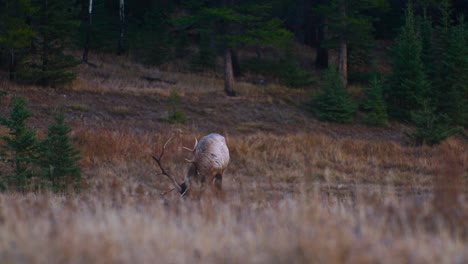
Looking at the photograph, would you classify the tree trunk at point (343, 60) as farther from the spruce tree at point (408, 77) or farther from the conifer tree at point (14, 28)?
the conifer tree at point (14, 28)

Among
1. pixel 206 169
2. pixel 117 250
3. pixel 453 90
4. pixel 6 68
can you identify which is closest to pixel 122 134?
pixel 206 169

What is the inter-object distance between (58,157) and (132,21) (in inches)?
1119

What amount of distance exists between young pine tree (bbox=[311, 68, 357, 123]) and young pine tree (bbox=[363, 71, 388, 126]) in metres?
0.77

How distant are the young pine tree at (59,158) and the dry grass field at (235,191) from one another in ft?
1.98

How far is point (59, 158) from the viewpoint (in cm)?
1284

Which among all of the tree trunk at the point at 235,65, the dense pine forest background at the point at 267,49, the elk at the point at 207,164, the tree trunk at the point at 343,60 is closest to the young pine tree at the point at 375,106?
the dense pine forest background at the point at 267,49

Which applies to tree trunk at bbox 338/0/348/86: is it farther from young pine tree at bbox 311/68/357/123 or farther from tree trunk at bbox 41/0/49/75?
tree trunk at bbox 41/0/49/75

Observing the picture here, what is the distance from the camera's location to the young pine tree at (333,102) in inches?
1078

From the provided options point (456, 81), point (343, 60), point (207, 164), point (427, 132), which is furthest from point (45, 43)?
point (456, 81)

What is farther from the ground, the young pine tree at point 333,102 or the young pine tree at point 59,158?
the young pine tree at point 59,158

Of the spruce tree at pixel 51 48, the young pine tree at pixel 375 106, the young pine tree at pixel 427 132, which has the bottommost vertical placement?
the young pine tree at pixel 375 106

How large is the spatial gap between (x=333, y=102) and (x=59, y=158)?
16.7m

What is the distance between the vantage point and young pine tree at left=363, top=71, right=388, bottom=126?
27.7 meters

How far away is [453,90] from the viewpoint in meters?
29.0
